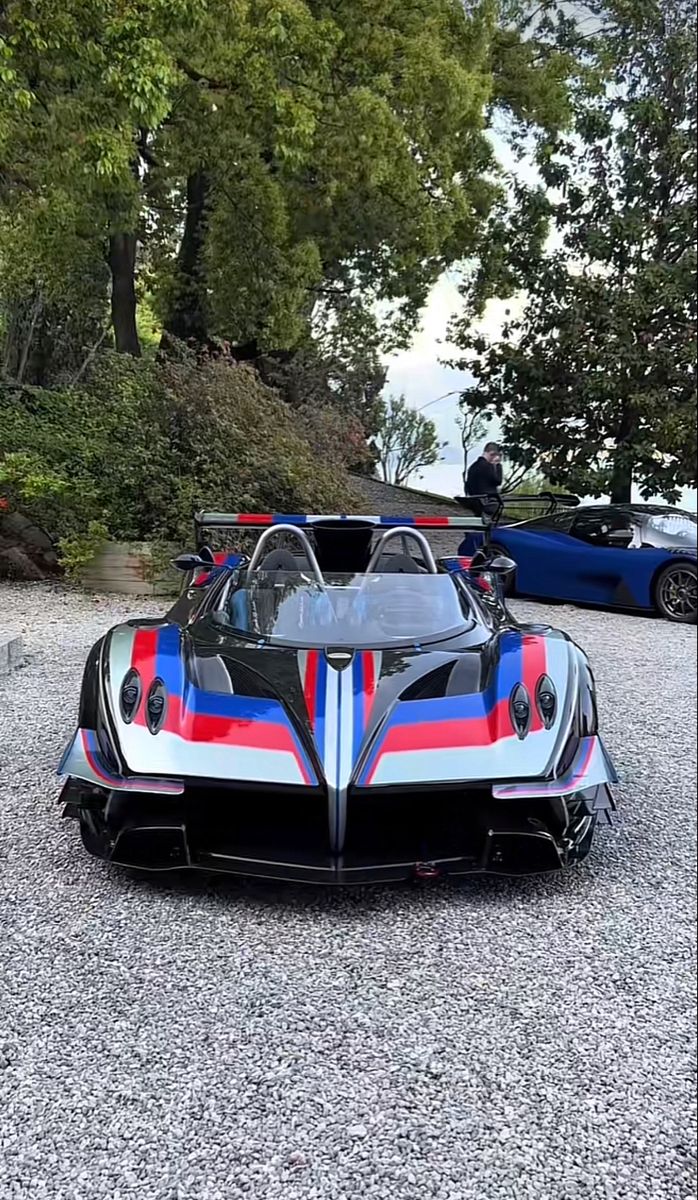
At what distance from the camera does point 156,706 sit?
5.59 feet

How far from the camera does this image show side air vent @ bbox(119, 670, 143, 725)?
1.71m

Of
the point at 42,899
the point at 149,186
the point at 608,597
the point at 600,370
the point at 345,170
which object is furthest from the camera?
the point at 345,170

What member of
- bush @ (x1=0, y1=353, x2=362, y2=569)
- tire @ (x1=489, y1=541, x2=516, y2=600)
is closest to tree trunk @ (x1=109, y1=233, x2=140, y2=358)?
bush @ (x1=0, y1=353, x2=362, y2=569)

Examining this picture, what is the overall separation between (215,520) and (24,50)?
6.86ft

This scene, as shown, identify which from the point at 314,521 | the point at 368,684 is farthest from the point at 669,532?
the point at 368,684

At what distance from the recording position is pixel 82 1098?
1.18m

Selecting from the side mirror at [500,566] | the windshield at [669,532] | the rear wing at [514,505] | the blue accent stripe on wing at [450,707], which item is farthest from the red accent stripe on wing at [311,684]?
the windshield at [669,532]

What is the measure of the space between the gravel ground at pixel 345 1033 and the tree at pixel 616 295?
2.14m

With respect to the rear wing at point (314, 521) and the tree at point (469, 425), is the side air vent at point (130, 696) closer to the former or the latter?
the rear wing at point (314, 521)

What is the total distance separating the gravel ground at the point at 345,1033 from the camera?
1087 mm

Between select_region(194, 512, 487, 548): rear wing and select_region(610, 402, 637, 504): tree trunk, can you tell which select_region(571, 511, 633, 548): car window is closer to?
select_region(610, 402, 637, 504): tree trunk

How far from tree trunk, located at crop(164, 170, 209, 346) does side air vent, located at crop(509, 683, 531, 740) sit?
7.48 ft

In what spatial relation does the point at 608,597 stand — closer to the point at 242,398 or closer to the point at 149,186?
the point at 242,398

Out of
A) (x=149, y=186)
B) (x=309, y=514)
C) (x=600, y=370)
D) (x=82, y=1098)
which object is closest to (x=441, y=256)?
(x=600, y=370)
